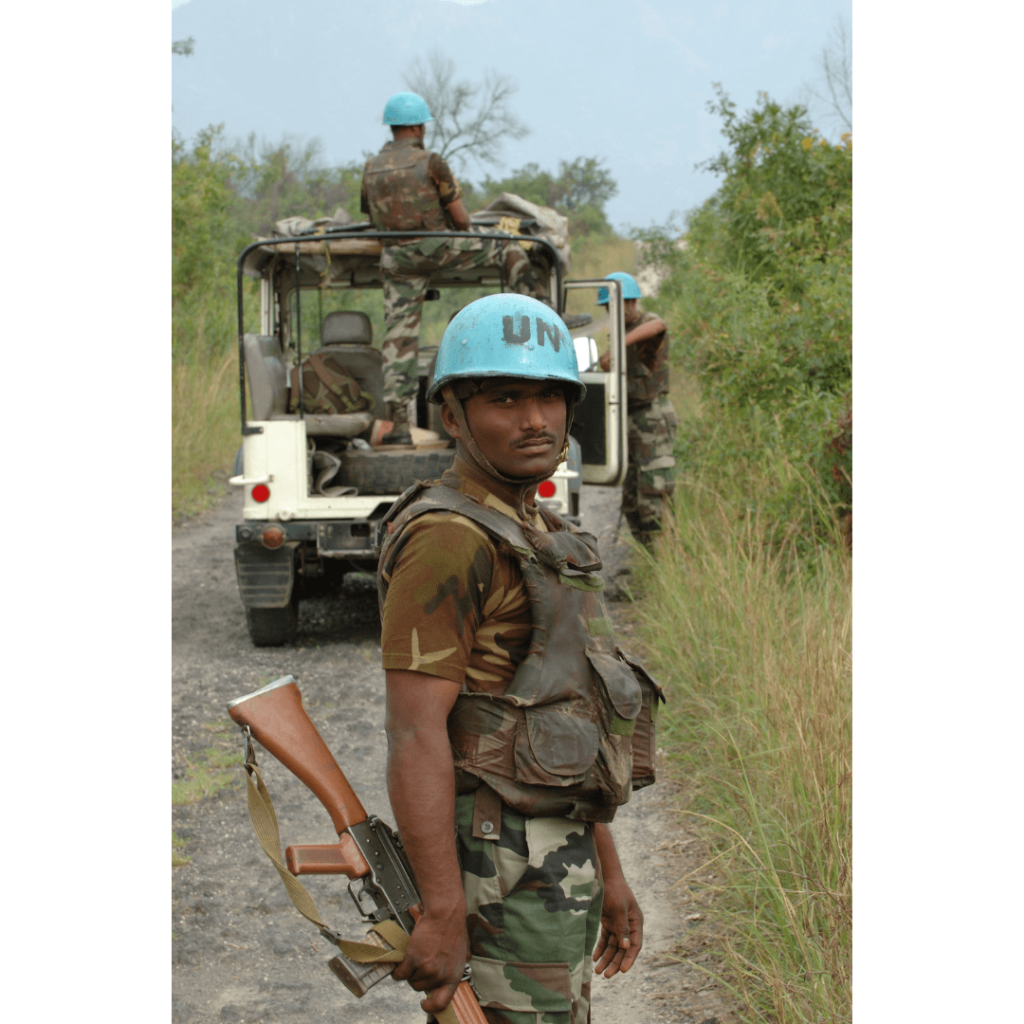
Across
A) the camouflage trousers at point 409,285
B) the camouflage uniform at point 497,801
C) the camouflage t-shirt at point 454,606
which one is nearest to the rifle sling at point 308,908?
the camouflage uniform at point 497,801

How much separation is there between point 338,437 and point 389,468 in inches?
15.3

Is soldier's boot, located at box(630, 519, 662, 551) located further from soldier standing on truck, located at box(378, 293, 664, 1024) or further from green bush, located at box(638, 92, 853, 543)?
soldier standing on truck, located at box(378, 293, 664, 1024)

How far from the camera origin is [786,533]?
5.17 meters

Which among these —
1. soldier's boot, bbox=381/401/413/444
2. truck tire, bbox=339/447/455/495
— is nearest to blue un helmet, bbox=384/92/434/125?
soldier's boot, bbox=381/401/413/444

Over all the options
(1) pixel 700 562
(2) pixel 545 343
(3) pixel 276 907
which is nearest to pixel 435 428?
(1) pixel 700 562

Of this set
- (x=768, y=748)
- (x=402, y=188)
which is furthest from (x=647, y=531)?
(x=768, y=748)

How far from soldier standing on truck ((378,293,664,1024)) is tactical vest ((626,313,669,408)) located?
5.43m

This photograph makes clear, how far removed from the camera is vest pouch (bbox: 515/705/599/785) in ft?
5.07

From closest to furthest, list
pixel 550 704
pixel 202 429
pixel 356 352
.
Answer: pixel 550 704, pixel 356 352, pixel 202 429

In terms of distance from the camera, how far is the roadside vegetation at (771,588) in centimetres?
259

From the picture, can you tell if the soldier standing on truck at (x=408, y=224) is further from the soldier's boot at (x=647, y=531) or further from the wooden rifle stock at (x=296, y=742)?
the wooden rifle stock at (x=296, y=742)

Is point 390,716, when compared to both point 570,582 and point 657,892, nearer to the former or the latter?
point 570,582

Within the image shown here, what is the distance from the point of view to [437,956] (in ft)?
4.83

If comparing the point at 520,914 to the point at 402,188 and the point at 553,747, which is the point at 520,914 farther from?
the point at 402,188
